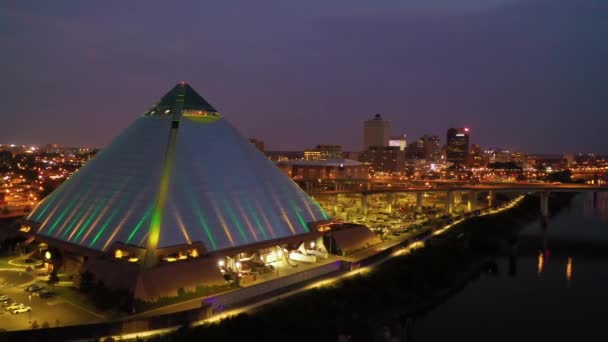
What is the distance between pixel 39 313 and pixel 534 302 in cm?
3194

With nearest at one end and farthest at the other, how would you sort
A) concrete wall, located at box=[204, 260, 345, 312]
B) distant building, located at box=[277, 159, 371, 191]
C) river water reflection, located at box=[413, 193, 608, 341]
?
concrete wall, located at box=[204, 260, 345, 312], river water reflection, located at box=[413, 193, 608, 341], distant building, located at box=[277, 159, 371, 191]

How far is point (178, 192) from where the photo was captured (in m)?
30.0

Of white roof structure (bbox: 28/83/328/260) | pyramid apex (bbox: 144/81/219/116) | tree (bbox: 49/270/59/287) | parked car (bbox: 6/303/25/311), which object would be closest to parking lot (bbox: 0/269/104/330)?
parked car (bbox: 6/303/25/311)

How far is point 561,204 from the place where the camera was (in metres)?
107

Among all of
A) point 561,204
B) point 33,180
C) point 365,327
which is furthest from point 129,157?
point 561,204

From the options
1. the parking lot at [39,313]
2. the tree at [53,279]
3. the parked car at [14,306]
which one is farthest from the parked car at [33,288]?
the parked car at [14,306]

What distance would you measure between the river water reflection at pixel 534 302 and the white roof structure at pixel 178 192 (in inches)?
480

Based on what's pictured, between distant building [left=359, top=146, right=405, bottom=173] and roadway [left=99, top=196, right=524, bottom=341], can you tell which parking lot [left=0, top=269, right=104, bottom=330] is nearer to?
roadway [left=99, top=196, right=524, bottom=341]

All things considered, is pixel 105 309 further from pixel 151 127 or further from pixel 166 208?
pixel 151 127

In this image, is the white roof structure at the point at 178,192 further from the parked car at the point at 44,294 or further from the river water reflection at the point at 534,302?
the river water reflection at the point at 534,302

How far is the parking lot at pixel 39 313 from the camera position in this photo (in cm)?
2184

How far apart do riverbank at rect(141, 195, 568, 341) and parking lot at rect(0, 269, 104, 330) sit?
5096 millimetres

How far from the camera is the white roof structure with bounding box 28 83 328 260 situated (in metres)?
28.7

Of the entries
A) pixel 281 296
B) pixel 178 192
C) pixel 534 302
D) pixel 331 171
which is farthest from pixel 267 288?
pixel 331 171
